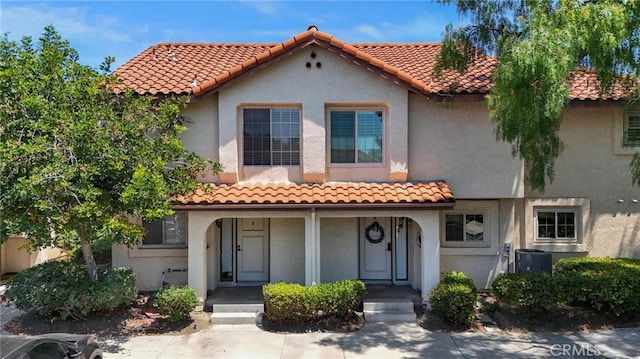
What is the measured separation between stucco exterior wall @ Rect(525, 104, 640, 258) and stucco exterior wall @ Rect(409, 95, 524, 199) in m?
1.68

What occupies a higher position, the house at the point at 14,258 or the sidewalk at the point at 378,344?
the house at the point at 14,258

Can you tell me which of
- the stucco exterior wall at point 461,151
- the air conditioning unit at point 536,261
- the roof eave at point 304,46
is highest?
the roof eave at point 304,46

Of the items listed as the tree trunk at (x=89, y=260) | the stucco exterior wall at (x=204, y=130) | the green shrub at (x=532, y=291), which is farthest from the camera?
the stucco exterior wall at (x=204, y=130)

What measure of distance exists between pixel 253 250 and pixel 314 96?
15.2 ft

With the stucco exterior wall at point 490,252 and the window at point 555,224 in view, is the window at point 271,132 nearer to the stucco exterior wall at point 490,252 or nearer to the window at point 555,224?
the stucco exterior wall at point 490,252

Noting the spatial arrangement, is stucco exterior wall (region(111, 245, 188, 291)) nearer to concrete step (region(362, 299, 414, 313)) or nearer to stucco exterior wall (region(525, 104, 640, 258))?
concrete step (region(362, 299, 414, 313))

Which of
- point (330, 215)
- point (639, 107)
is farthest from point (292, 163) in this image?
point (639, 107)

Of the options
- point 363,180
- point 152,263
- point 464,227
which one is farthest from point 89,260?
point 464,227

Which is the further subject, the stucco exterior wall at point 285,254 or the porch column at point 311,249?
the stucco exterior wall at point 285,254

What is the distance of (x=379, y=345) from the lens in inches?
345

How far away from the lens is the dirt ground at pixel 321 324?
31.2 ft

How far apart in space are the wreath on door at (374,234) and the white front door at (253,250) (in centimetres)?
286

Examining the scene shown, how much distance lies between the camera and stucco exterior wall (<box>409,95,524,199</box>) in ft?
37.7

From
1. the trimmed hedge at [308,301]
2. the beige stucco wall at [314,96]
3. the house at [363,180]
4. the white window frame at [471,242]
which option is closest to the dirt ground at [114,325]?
the house at [363,180]
